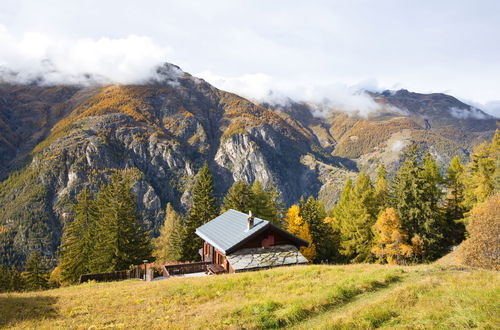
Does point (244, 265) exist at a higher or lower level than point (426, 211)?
lower

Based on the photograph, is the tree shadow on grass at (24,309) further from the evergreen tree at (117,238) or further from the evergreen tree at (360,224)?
the evergreen tree at (360,224)

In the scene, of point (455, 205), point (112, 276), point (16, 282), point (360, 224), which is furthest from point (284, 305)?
point (16, 282)

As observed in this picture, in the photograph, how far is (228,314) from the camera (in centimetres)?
1145

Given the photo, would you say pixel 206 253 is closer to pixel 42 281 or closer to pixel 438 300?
pixel 438 300

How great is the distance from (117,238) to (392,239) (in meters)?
33.7

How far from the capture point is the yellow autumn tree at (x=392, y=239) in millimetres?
37625

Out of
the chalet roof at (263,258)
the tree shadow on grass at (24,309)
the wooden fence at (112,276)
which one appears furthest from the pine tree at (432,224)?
the tree shadow on grass at (24,309)

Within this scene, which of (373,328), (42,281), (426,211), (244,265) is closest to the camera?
(373,328)

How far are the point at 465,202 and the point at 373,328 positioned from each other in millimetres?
42242

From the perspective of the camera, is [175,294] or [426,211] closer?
[175,294]

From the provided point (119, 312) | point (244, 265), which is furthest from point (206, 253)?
point (119, 312)

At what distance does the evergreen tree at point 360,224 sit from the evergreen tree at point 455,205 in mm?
11694

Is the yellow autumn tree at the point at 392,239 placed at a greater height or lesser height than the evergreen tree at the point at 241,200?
lesser

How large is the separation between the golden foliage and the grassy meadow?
12.2 metres
